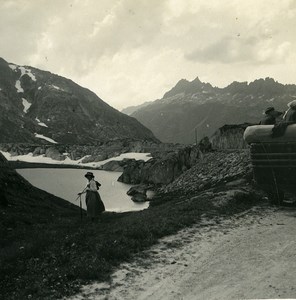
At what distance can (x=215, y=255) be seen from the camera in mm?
10680

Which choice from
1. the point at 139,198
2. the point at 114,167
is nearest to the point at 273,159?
the point at 139,198

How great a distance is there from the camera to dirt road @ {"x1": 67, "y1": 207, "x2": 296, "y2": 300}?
26.9 feet

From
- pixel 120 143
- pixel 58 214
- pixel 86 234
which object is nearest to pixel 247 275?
pixel 86 234

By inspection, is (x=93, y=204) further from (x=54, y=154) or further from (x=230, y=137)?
(x=54, y=154)

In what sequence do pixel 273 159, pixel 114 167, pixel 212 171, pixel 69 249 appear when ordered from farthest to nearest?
pixel 114 167 → pixel 212 171 → pixel 273 159 → pixel 69 249

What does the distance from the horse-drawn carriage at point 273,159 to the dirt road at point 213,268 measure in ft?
12.0

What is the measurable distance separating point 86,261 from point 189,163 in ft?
161

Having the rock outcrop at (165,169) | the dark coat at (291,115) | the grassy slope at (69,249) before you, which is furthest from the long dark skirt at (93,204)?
the rock outcrop at (165,169)

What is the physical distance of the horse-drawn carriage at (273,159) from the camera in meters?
16.7

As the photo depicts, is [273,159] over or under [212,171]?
over

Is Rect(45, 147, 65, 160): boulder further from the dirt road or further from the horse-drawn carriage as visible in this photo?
the dirt road

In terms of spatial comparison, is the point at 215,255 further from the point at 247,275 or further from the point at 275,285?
the point at 275,285

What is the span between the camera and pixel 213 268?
9633 millimetres

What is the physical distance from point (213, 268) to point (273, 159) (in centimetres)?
905
